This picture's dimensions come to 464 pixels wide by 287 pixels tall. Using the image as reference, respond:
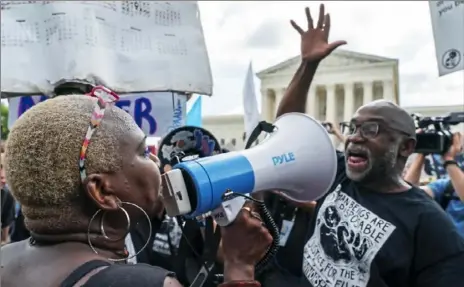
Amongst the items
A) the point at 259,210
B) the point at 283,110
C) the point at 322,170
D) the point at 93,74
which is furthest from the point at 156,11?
the point at 259,210

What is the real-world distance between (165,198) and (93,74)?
2.30 m

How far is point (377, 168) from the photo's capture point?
8.77 feet

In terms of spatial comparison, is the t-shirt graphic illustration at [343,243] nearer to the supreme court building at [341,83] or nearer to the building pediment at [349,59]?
the supreme court building at [341,83]

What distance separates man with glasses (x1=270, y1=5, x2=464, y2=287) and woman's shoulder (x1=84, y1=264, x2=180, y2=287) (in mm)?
1303

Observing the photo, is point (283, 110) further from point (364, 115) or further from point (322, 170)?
point (322, 170)

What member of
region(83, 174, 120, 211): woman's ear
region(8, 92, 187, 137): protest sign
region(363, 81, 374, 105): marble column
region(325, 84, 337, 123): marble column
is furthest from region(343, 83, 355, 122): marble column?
region(83, 174, 120, 211): woman's ear

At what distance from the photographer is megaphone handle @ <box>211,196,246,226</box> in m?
1.46

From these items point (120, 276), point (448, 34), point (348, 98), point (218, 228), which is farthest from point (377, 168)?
point (348, 98)

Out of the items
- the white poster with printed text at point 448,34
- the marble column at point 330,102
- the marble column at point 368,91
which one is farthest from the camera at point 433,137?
the marble column at point 330,102

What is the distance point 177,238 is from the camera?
9.99ft

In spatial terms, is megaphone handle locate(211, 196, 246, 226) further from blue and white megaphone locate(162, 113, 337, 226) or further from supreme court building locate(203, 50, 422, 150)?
supreme court building locate(203, 50, 422, 150)

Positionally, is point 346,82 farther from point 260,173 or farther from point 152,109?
point 260,173

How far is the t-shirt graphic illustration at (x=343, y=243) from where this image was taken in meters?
2.35

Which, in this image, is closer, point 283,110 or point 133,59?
point 283,110
